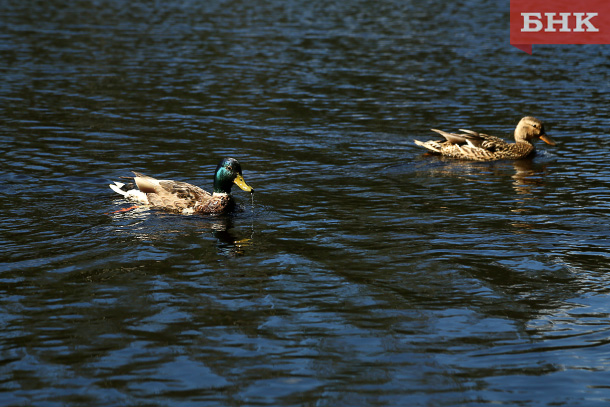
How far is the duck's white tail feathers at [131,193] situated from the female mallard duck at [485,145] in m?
6.99

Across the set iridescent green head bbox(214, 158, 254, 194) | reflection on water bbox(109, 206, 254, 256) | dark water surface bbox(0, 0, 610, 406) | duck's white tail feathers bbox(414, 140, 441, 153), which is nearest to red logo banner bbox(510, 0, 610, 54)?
dark water surface bbox(0, 0, 610, 406)

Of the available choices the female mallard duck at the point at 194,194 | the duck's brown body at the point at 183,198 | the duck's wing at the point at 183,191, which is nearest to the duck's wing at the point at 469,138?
the female mallard duck at the point at 194,194

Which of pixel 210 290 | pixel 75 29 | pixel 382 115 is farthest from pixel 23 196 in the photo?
pixel 75 29

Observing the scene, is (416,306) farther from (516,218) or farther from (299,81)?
(299,81)

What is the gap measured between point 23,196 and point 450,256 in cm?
790

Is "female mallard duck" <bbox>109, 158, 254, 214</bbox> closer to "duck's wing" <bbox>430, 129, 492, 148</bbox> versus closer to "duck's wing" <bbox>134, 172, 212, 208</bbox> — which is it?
"duck's wing" <bbox>134, 172, 212, 208</bbox>

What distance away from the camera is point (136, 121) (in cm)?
2270

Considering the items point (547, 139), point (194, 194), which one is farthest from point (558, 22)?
point (194, 194)

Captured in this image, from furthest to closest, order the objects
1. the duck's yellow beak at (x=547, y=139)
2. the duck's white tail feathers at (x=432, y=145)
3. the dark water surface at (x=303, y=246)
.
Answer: the duck's yellow beak at (x=547, y=139) → the duck's white tail feathers at (x=432, y=145) → the dark water surface at (x=303, y=246)

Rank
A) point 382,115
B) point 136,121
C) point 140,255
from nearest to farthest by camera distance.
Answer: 1. point 140,255
2. point 136,121
3. point 382,115

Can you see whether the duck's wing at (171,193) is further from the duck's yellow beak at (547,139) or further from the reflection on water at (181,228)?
the duck's yellow beak at (547,139)

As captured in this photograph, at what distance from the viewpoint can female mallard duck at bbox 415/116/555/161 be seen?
19.3 metres

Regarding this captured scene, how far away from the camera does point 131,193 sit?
15188 millimetres

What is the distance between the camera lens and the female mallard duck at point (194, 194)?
14632mm
